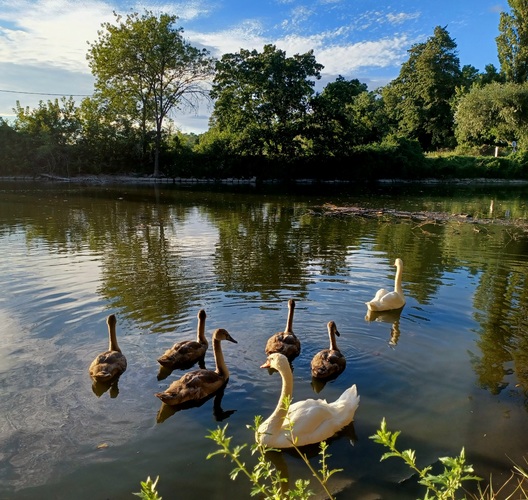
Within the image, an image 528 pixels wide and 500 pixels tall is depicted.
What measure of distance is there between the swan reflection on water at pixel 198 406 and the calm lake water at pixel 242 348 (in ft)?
0.12

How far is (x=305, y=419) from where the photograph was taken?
17.5 feet

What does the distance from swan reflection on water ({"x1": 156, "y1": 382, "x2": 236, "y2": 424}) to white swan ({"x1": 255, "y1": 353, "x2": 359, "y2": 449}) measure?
0.82 meters

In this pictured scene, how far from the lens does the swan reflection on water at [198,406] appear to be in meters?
5.91

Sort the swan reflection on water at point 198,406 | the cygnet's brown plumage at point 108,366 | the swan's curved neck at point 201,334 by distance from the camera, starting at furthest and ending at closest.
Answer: the swan's curved neck at point 201,334 < the cygnet's brown plumage at point 108,366 < the swan reflection on water at point 198,406

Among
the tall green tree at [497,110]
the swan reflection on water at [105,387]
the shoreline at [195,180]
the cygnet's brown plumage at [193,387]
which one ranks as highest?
the tall green tree at [497,110]

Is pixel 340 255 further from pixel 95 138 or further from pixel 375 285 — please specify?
pixel 95 138

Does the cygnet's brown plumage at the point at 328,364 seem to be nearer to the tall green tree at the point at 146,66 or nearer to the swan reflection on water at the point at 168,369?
the swan reflection on water at the point at 168,369

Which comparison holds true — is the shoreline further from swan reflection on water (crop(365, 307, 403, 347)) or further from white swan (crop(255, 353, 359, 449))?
white swan (crop(255, 353, 359, 449))

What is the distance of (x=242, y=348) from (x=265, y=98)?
4529 cm

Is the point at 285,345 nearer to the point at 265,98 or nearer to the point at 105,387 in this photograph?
the point at 105,387

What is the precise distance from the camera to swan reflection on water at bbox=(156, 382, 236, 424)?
5.91 meters

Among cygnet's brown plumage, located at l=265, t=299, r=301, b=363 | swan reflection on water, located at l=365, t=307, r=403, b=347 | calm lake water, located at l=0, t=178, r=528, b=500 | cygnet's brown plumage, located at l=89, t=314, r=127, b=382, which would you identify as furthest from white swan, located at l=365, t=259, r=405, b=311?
cygnet's brown plumage, located at l=89, t=314, r=127, b=382

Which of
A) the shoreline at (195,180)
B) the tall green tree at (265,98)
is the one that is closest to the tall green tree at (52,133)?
the shoreline at (195,180)

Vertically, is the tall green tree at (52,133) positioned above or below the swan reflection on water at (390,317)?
above
